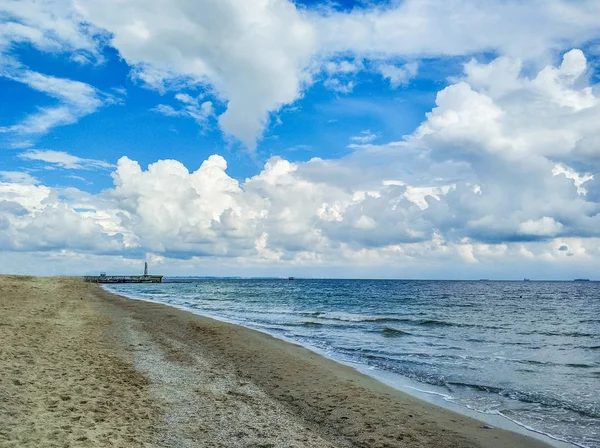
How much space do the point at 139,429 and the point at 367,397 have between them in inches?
260

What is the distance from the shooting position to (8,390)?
948 cm

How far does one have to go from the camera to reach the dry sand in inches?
325

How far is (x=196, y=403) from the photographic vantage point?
418 inches

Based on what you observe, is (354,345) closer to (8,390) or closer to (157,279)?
(8,390)

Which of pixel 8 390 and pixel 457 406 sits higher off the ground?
pixel 8 390

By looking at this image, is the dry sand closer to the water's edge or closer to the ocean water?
the water's edge

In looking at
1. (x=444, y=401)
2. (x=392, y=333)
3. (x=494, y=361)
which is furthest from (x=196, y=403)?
(x=392, y=333)

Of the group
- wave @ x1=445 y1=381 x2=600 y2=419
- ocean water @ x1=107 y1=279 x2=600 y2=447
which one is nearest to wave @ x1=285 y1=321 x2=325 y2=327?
ocean water @ x1=107 y1=279 x2=600 y2=447

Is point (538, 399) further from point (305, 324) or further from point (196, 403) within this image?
point (305, 324)

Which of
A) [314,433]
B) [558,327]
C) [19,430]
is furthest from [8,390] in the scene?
[558,327]

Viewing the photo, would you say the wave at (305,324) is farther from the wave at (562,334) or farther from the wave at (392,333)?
the wave at (562,334)

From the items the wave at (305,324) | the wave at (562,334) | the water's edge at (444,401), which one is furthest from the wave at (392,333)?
the water's edge at (444,401)

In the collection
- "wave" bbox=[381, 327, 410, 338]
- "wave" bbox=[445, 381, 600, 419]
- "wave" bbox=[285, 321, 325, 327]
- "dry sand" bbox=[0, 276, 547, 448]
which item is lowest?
"wave" bbox=[285, 321, 325, 327]

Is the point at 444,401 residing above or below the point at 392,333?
above
